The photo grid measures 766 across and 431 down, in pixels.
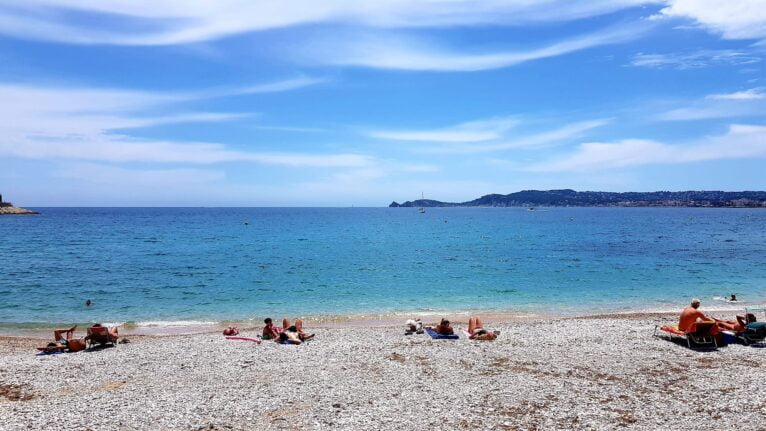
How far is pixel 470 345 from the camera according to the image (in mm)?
15305

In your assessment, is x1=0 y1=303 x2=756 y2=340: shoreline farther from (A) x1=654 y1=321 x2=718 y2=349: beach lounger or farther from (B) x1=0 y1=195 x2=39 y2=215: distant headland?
(B) x1=0 y1=195 x2=39 y2=215: distant headland

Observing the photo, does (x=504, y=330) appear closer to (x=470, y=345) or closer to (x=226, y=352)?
(x=470, y=345)

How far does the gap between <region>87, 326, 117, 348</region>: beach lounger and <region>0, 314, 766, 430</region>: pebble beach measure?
392 mm

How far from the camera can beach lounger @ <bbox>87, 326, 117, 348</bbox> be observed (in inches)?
617

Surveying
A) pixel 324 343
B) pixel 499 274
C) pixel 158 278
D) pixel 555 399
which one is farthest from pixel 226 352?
pixel 499 274

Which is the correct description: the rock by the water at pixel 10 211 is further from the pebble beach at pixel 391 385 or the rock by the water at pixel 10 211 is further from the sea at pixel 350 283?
the pebble beach at pixel 391 385

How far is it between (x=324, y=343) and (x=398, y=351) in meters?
2.80

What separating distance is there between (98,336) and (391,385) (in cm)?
1035

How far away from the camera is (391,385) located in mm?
11391

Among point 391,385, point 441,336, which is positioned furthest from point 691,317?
point 391,385

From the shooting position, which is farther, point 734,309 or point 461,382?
point 734,309

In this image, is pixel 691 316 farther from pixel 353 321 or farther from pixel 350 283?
pixel 350 283

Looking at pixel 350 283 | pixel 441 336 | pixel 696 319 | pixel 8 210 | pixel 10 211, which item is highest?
pixel 8 210

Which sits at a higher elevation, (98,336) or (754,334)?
(754,334)
